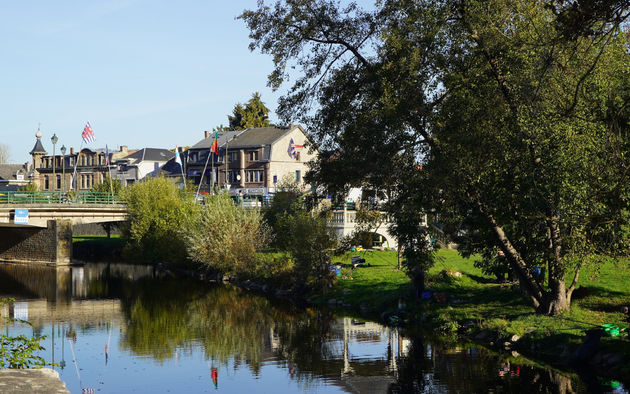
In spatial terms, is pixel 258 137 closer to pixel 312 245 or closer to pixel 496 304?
pixel 312 245

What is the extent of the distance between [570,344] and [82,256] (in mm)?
66359

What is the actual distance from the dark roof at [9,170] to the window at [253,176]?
58312 mm

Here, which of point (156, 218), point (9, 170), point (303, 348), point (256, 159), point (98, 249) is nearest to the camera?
point (303, 348)

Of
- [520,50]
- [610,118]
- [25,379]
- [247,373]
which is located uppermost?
[520,50]

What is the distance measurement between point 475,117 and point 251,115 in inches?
3433

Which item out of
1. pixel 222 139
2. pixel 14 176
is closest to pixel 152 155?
pixel 222 139

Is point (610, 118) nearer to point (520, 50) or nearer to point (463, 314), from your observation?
point (520, 50)

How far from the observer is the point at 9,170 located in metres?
142

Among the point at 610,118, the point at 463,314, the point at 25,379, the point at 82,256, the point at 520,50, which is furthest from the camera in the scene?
the point at 82,256

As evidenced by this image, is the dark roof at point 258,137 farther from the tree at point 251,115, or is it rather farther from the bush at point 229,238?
the bush at point 229,238

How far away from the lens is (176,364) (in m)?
27.0

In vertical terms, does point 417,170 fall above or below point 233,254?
above

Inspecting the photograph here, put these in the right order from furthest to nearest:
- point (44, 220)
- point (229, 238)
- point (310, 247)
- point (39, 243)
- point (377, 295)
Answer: point (39, 243), point (44, 220), point (229, 238), point (310, 247), point (377, 295)

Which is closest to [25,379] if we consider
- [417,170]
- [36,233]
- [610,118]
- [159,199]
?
[610,118]
